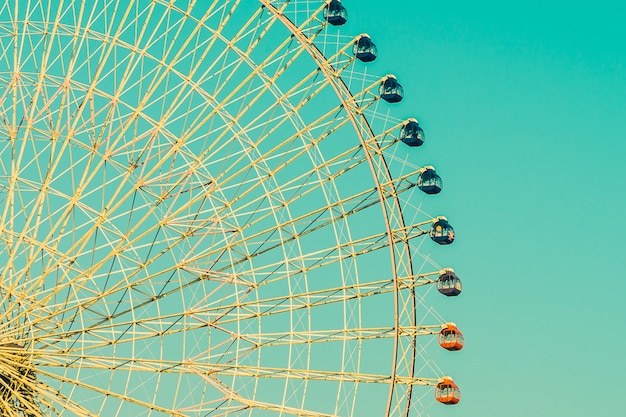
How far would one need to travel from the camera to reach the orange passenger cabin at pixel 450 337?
189 ft

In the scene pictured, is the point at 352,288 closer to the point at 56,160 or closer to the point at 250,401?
the point at 250,401

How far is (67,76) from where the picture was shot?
57031 mm

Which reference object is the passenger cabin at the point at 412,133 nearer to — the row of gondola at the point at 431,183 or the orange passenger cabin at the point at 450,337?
the row of gondola at the point at 431,183

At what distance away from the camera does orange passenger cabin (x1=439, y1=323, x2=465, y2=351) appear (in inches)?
2272

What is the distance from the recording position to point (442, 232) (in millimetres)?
58625

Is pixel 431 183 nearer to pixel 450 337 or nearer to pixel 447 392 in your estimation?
pixel 450 337

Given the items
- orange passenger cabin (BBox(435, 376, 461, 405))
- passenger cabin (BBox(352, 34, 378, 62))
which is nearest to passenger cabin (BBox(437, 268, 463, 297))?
orange passenger cabin (BBox(435, 376, 461, 405))

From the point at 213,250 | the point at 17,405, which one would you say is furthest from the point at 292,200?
the point at 17,405

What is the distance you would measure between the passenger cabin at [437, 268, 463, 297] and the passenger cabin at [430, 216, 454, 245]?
96 cm

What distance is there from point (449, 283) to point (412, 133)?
497 centimetres

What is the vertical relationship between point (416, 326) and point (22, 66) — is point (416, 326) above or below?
below

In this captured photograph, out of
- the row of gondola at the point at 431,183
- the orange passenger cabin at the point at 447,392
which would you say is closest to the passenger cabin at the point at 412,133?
the row of gondola at the point at 431,183

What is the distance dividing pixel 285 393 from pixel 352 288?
385 centimetres

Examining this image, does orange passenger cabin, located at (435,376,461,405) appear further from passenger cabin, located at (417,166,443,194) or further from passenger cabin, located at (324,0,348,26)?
passenger cabin, located at (324,0,348,26)
